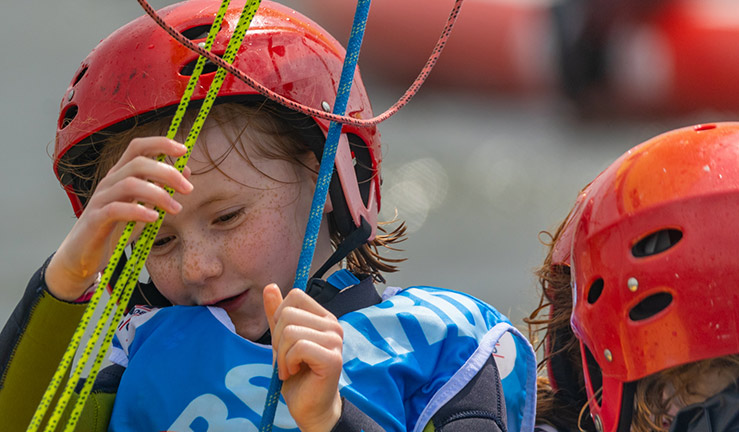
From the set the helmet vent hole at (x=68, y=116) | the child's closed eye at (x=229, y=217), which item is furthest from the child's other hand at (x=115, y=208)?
the helmet vent hole at (x=68, y=116)

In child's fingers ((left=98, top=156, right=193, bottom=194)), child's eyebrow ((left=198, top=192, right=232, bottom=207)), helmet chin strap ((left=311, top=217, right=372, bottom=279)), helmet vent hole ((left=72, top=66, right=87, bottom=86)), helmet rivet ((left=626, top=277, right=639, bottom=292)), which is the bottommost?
helmet rivet ((left=626, top=277, right=639, bottom=292))

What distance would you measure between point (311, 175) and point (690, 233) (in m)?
0.59

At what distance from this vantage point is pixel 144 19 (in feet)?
5.40

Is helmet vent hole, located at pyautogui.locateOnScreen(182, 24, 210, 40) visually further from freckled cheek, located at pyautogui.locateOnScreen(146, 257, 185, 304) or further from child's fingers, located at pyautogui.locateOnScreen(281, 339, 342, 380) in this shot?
child's fingers, located at pyautogui.locateOnScreen(281, 339, 342, 380)

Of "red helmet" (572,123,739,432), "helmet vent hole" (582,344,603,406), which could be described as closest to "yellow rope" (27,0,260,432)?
"red helmet" (572,123,739,432)

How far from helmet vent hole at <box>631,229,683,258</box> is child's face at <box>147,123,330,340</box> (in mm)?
498

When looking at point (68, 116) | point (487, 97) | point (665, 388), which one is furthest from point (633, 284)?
point (487, 97)

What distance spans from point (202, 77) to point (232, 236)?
0.80 ft

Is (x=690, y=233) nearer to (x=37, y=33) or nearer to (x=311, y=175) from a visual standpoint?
(x=311, y=175)

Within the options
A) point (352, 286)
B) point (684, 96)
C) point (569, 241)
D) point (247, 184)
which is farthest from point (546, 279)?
point (684, 96)

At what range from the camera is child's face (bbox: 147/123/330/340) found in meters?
1.45

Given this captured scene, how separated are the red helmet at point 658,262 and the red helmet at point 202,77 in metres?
0.39

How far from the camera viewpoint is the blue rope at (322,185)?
116 cm

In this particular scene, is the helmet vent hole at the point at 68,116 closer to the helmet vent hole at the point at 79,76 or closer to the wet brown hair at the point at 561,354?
the helmet vent hole at the point at 79,76
